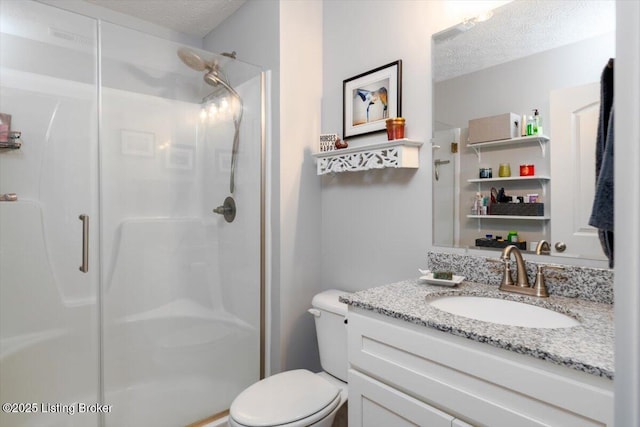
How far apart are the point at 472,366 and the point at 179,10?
2.43m

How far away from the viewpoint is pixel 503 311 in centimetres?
119

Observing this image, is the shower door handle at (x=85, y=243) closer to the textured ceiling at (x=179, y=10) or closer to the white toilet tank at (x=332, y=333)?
the white toilet tank at (x=332, y=333)

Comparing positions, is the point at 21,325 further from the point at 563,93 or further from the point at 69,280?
the point at 563,93

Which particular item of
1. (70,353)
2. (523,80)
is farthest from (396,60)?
(70,353)

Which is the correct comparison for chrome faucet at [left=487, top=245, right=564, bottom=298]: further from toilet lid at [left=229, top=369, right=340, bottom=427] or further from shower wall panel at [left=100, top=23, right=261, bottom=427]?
shower wall panel at [left=100, top=23, right=261, bottom=427]

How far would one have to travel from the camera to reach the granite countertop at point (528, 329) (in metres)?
0.73

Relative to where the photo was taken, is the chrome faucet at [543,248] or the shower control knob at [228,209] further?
the shower control knob at [228,209]

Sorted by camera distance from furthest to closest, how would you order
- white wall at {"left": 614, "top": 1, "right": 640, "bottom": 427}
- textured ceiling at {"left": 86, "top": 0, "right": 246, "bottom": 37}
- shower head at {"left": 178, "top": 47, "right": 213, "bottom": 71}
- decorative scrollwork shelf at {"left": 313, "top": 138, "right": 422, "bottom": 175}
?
textured ceiling at {"left": 86, "top": 0, "right": 246, "bottom": 37}, shower head at {"left": 178, "top": 47, "right": 213, "bottom": 71}, decorative scrollwork shelf at {"left": 313, "top": 138, "right": 422, "bottom": 175}, white wall at {"left": 614, "top": 1, "right": 640, "bottom": 427}

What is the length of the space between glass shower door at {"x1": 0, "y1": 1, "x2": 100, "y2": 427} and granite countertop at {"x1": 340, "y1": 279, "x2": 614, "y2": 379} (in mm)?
1340

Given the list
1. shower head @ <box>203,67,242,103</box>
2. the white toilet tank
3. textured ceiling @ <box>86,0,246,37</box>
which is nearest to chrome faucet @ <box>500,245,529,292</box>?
the white toilet tank

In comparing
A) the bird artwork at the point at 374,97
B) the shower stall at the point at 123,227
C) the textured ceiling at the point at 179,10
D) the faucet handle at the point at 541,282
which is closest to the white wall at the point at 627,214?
the faucet handle at the point at 541,282

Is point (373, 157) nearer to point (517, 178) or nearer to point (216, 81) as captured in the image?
point (517, 178)

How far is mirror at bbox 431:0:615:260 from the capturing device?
114 centimetres

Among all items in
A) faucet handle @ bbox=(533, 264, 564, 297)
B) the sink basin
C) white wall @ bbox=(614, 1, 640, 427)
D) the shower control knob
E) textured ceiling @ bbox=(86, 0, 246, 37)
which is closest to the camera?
white wall @ bbox=(614, 1, 640, 427)
